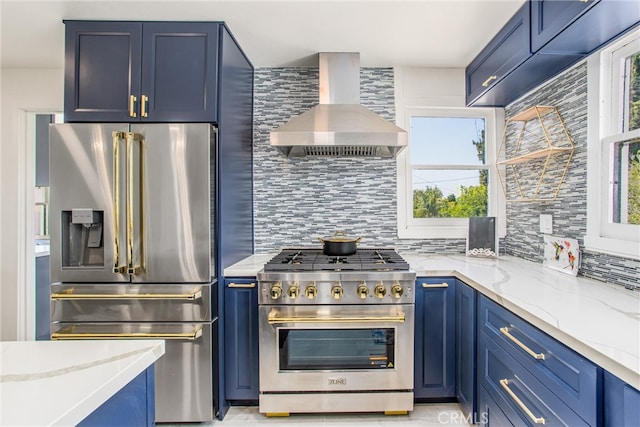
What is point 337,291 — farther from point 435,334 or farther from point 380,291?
point 435,334

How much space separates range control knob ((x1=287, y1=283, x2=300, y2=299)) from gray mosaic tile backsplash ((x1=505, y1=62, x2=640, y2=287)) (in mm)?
1520

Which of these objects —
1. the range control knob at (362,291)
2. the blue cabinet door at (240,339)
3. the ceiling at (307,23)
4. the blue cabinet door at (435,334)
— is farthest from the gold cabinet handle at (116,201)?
the blue cabinet door at (435,334)

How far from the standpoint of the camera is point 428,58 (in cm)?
240

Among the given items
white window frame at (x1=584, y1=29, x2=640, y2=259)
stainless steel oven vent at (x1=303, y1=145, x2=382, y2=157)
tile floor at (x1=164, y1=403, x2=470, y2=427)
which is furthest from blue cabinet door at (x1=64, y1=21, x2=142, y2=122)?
white window frame at (x1=584, y1=29, x2=640, y2=259)

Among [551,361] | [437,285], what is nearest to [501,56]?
[437,285]

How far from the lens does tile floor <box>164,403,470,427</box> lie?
6.12 ft

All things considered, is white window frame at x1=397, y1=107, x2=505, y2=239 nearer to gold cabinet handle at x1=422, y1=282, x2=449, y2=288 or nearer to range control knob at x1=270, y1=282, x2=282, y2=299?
gold cabinet handle at x1=422, y1=282, x2=449, y2=288

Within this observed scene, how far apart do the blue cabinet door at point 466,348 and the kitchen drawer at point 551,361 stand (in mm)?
211

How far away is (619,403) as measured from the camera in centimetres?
84

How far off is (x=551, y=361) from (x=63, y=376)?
1.37 m

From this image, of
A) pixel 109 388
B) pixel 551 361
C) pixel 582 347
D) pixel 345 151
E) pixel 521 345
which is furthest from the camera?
pixel 345 151

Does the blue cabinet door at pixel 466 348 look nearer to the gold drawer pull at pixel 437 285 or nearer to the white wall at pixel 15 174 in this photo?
the gold drawer pull at pixel 437 285

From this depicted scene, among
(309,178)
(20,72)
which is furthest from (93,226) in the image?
(20,72)

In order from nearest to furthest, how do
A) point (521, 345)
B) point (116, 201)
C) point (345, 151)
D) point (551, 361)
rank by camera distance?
point (551, 361) < point (521, 345) < point (116, 201) < point (345, 151)
